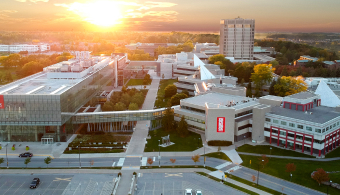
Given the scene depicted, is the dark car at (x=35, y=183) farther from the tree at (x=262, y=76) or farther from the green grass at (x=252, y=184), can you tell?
the tree at (x=262, y=76)

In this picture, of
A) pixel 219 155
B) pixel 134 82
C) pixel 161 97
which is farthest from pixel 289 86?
pixel 134 82

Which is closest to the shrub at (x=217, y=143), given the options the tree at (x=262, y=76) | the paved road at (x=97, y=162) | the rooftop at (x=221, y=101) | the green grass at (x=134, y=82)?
the paved road at (x=97, y=162)

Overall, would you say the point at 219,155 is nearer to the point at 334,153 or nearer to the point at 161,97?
the point at 334,153

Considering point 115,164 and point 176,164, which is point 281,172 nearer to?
point 176,164

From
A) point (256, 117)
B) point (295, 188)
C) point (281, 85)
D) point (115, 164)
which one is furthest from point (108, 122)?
point (281, 85)

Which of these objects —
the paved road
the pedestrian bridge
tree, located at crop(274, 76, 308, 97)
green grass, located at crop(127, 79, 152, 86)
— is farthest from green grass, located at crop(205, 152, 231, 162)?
green grass, located at crop(127, 79, 152, 86)

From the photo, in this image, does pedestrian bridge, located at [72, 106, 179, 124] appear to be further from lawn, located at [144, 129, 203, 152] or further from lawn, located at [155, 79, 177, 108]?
lawn, located at [155, 79, 177, 108]

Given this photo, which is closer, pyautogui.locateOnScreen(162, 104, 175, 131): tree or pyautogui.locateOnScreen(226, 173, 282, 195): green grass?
pyautogui.locateOnScreen(226, 173, 282, 195): green grass

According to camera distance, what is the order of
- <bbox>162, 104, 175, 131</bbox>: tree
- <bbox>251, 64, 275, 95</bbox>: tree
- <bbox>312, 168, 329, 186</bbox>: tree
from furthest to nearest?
<bbox>251, 64, 275, 95</bbox>: tree < <bbox>162, 104, 175, 131</bbox>: tree < <bbox>312, 168, 329, 186</bbox>: tree
